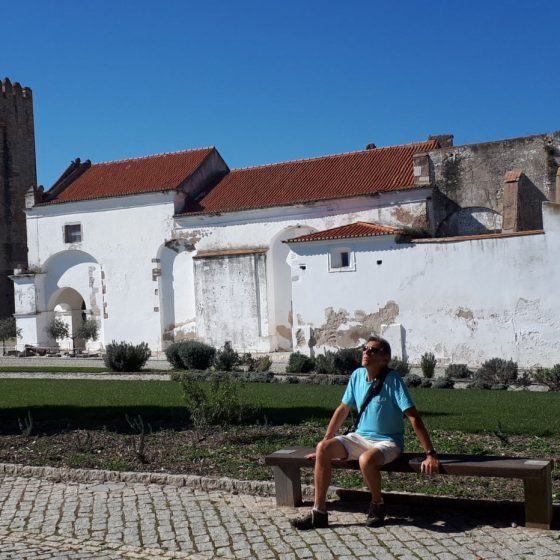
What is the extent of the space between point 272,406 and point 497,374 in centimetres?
877

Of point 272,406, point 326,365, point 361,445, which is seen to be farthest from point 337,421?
point 326,365

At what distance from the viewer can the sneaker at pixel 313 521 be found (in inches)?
230

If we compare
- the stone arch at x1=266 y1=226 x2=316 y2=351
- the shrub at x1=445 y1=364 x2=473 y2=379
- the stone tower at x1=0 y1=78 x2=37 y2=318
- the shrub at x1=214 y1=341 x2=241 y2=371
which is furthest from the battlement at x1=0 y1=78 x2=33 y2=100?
the shrub at x1=445 y1=364 x2=473 y2=379

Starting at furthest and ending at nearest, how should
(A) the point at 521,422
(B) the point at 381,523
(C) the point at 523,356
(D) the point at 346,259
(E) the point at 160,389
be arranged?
(D) the point at 346,259
(C) the point at 523,356
(E) the point at 160,389
(A) the point at 521,422
(B) the point at 381,523

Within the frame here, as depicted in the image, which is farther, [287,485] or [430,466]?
[287,485]

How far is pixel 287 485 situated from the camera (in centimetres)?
643

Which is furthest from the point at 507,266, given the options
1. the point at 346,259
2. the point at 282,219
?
the point at 282,219

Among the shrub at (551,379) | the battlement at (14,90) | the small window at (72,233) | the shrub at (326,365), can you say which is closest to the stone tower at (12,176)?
the battlement at (14,90)

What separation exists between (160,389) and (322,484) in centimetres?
1041

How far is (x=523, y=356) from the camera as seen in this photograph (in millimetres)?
22922

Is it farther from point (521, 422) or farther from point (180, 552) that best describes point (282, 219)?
point (180, 552)

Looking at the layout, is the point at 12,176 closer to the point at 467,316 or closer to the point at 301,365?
the point at 301,365

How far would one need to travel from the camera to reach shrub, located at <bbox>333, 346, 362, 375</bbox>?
21234mm

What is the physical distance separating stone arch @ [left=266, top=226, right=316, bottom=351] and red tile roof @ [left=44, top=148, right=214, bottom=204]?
5.37 meters
